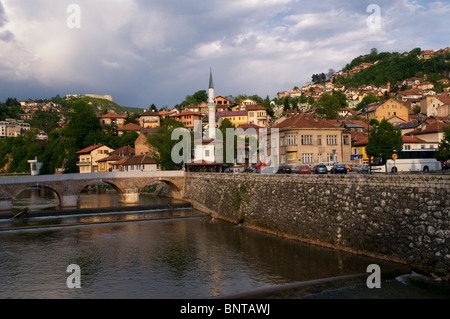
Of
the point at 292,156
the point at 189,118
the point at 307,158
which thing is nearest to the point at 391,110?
the point at 189,118

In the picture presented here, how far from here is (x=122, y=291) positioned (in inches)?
614

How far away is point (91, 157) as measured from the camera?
285 ft

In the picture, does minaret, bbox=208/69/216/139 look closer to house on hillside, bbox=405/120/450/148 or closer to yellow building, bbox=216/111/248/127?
yellow building, bbox=216/111/248/127

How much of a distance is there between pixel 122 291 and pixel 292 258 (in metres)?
8.70

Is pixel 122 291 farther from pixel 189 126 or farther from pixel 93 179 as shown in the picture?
pixel 189 126

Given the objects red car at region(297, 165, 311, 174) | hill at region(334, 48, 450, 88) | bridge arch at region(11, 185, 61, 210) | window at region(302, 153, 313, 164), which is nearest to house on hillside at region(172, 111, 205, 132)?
bridge arch at region(11, 185, 61, 210)

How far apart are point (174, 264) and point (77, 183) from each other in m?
28.4

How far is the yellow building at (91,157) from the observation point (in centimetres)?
8650

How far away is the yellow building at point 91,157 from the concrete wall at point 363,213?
210 ft

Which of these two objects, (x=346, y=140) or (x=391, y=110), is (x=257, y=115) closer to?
(x=391, y=110)

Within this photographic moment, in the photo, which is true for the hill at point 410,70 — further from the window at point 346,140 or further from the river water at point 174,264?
the river water at point 174,264

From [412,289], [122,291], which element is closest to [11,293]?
[122,291]

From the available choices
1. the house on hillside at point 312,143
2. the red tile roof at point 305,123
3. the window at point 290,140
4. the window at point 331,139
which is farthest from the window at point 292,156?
the window at point 331,139

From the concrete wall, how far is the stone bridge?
64.7 feet
